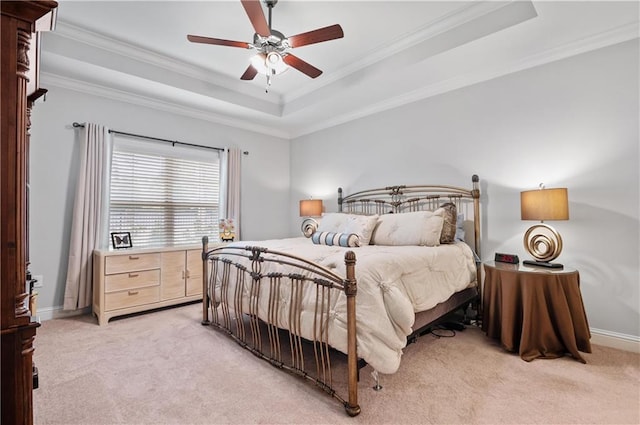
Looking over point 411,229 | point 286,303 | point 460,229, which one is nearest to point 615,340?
point 460,229

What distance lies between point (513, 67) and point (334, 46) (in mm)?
1836

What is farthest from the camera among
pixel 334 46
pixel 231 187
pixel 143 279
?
pixel 231 187

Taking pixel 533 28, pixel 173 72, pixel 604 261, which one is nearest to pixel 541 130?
pixel 533 28

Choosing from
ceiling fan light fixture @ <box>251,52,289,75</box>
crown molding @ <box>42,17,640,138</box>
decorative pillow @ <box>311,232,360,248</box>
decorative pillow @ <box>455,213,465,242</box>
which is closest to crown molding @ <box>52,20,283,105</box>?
crown molding @ <box>42,17,640,138</box>

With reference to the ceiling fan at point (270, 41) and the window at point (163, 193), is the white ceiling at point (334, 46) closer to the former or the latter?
the ceiling fan at point (270, 41)

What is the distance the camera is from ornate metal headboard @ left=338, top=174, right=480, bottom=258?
3340mm

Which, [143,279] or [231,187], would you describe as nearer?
[143,279]

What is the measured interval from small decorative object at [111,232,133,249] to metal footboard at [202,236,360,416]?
1.27m

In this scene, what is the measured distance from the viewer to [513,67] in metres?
3.12

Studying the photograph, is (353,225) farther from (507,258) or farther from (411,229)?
(507,258)

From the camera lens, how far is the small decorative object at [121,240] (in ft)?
11.9

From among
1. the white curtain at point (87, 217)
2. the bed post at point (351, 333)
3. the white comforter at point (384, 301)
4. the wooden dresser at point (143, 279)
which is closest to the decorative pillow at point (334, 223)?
the white comforter at point (384, 301)

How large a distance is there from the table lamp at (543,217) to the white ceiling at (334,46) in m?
1.37

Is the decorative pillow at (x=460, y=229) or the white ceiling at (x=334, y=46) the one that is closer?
the white ceiling at (x=334, y=46)
